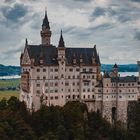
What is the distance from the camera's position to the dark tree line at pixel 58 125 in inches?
3472

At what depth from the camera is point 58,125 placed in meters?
92.8

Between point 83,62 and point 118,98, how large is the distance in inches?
417

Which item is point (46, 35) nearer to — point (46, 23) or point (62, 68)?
point (46, 23)

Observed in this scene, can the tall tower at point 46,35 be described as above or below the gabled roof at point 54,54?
above

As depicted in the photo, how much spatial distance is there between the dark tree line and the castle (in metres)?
4.63

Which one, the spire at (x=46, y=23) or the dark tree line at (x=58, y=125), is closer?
the dark tree line at (x=58, y=125)

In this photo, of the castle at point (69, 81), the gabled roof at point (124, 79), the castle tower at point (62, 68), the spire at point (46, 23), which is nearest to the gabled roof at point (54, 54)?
the castle at point (69, 81)

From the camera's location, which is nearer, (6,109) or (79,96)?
(6,109)

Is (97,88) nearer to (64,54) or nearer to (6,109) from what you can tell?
(64,54)

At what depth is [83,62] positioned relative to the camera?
357 ft

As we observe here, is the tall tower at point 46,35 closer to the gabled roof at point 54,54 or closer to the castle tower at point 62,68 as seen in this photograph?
the gabled roof at point 54,54

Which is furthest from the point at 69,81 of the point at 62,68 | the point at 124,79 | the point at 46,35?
the point at 124,79

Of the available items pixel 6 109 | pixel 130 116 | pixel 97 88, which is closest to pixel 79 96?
pixel 97 88

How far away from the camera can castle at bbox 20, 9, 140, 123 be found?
343 ft
